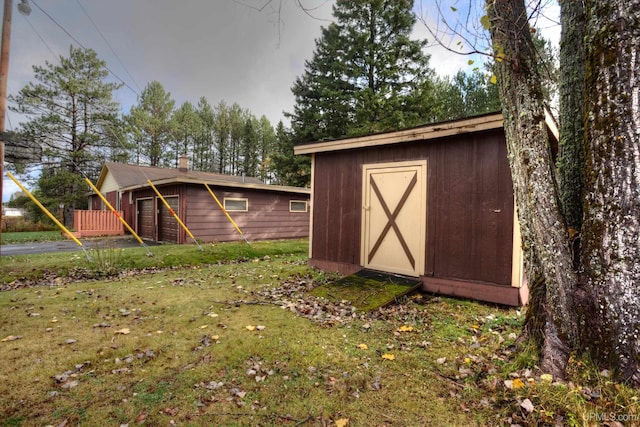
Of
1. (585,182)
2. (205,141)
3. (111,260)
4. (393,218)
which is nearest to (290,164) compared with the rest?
(111,260)

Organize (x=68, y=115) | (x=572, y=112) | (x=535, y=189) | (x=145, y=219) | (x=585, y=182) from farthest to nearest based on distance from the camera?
(x=68, y=115), (x=145, y=219), (x=572, y=112), (x=535, y=189), (x=585, y=182)

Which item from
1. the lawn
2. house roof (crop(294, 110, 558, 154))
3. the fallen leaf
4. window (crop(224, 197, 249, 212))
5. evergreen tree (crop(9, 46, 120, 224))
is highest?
evergreen tree (crop(9, 46, 120, 224))

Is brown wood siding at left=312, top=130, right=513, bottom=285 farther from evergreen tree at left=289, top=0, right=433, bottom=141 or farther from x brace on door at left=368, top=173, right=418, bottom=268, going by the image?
evergreen tree at left=289, top=0, right=433, bottom=141

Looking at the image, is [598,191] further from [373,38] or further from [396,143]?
[373,38]

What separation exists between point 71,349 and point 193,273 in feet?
12.8

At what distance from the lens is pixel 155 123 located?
26.0 m

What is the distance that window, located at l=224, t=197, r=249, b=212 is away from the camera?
38.9 ft

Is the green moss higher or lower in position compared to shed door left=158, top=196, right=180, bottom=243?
lower

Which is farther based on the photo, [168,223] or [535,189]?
[168,223]

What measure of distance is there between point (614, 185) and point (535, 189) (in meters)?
0.51

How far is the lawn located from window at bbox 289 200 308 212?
9.27m

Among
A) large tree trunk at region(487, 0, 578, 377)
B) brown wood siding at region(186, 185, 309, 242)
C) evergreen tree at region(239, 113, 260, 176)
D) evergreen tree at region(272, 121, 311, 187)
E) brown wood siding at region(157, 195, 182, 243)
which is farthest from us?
evergreen tree at region(239, 113, 260, 176)

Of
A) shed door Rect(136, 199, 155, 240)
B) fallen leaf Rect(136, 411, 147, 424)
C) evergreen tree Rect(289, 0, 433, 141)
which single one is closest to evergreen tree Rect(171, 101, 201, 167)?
shed door Rect(136, 199, 155, 240)

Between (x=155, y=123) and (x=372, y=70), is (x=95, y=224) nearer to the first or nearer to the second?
(x=155, y=123)
